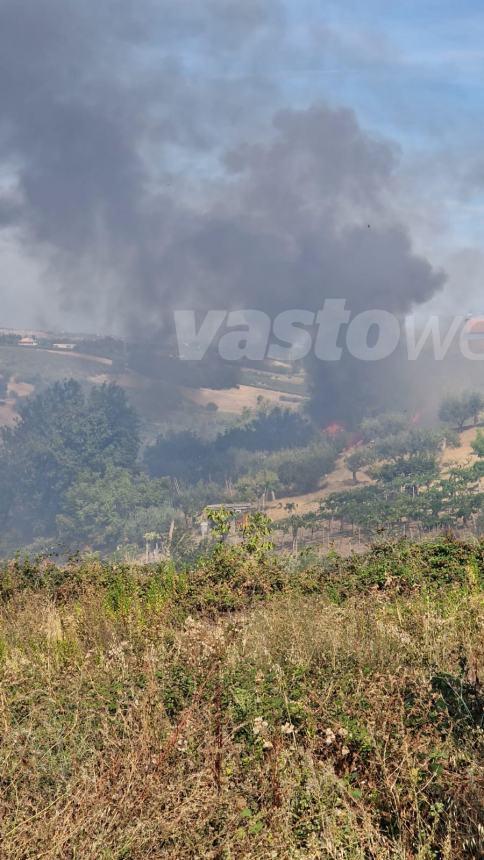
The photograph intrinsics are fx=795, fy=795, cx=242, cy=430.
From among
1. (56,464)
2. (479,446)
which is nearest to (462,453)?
(479,446)

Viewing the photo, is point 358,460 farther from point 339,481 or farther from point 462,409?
point 462,409

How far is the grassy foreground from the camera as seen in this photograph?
3.79 m

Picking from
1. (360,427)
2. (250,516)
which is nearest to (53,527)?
(360,427)

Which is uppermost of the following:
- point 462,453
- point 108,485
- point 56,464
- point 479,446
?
point 479,446

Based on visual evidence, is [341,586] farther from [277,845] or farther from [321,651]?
[277,845]

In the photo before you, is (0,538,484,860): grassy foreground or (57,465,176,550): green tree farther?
(57,465,176,550): green tree

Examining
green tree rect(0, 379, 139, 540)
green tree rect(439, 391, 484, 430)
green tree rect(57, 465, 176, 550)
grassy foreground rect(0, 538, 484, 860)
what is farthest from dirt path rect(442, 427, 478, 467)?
grassy foreground rect(0, 538, 484, 860)

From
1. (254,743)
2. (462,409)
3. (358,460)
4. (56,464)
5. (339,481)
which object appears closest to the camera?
(254,743)

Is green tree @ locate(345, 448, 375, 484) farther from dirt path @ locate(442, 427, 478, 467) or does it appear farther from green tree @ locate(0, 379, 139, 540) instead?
green tree @ locate(0, 379, 139, 540)

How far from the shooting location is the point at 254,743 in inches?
182

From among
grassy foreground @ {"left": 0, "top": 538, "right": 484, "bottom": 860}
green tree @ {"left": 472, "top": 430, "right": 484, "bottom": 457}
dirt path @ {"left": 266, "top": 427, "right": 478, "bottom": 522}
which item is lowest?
dirt path @ {"left": 266, "top": 427, "right": 478, "bottom": 522}

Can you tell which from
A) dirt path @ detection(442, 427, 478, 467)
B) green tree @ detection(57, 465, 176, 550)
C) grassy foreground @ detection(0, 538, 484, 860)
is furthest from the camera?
green tree @ detection(57, 465, 176, 550)

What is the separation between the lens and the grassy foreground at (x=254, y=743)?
12.4 ft

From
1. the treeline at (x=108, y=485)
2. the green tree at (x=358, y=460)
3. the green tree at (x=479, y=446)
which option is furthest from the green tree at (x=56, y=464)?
the green tree at (x=479, y=446)
